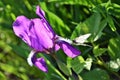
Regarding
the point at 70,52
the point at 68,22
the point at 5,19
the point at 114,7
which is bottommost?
the point at 70,52

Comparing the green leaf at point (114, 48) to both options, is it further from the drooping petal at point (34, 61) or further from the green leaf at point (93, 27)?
the drooping petal at point (34, 61)

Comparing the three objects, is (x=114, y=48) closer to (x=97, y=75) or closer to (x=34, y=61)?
(x=97, y=75)

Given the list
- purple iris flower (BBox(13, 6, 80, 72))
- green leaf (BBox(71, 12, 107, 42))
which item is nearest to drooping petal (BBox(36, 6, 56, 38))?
purple iris flower (BBox(13, 6, 80, 72))

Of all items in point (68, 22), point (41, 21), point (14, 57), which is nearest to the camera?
point (41, 21)

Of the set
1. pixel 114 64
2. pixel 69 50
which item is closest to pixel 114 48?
pixel 114 64

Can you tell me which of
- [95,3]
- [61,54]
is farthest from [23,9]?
[95,3]

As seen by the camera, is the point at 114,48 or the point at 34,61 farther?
the point at 114,48

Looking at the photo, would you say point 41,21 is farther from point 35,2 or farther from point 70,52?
point 35,2
